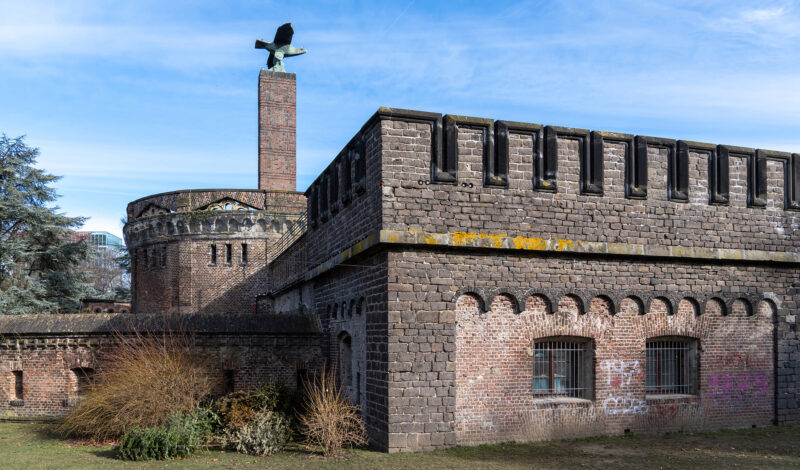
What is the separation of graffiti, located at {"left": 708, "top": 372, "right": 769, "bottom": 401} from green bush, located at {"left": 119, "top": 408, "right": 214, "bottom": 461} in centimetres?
937

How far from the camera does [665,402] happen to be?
1182cm

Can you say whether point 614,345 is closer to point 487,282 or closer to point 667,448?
point 667,448

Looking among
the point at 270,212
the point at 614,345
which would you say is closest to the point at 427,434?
the point at 614,345

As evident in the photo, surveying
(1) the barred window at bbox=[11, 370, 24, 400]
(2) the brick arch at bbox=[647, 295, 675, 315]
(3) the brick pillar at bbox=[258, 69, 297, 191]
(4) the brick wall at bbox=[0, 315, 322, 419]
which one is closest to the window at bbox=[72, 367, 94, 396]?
(4) the brick wall at bbox=[0, 315, 322, 419]

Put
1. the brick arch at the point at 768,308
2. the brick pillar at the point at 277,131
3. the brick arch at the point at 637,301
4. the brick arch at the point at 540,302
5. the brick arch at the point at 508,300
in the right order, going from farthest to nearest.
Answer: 1. the brick pillar at the point at 277,131
2. the brick arch at the point at 768,308
3. the brick arch at the point at 637,301
4. the brick arch at the point at 540,302
5. the brick arch at the point at 508,300

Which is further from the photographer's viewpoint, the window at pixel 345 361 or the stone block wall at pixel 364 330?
the window at pixel 345 361

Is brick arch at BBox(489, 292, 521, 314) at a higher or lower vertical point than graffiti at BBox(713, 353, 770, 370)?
higher

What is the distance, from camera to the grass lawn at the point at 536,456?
9.30 meters

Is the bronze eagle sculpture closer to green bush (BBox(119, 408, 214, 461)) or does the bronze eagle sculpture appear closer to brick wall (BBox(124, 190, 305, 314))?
brick wall (BBox(124, 190, 305, 314))

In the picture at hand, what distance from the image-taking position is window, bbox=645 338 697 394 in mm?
12008

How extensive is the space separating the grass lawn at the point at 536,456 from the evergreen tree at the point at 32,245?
17.6m

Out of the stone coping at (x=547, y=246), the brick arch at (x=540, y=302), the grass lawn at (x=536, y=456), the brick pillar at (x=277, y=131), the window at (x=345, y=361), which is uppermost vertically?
the brick pillar at (x=277, y=131)

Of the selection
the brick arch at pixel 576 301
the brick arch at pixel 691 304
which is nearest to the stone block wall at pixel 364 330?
the brick arch at pixel 576 301

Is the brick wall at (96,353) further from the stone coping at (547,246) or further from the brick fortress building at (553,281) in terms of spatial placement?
the stone coping at (547,246)
